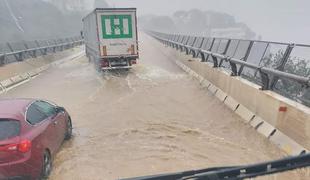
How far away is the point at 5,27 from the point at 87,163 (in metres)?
108

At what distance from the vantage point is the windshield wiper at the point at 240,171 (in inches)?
119

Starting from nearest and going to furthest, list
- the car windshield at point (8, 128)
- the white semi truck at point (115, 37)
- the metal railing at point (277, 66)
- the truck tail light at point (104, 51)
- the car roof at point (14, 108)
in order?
the car windshield at point (8, 128) → the car roof at point (14, 108) → the metal railing at point (277, 66) → the white semi truck at point (115, 37) → the truck tail light at point (104, 51)

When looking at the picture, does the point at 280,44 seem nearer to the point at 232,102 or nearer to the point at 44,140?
the point at 232,102

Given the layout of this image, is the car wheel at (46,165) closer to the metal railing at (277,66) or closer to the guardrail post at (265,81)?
the metal railing at (277,66)

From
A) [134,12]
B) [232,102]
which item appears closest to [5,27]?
[134,12]

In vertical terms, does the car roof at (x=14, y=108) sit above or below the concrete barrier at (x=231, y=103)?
above

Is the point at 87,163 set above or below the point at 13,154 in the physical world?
below

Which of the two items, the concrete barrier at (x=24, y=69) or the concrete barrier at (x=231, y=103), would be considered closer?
the concrete barrier at (x=231, y=103)

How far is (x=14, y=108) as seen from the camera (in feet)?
22.5

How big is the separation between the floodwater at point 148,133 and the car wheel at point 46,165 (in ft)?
0.51

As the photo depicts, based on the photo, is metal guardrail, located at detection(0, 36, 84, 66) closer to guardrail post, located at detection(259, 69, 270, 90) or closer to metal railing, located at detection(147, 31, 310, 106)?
metal railing, located at detection(147, 31, 310, 106)

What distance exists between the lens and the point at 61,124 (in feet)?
27.4

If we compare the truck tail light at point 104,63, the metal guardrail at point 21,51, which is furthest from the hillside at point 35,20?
the truck tail light at point 104,63

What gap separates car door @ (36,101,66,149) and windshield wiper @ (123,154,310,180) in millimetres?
5224
